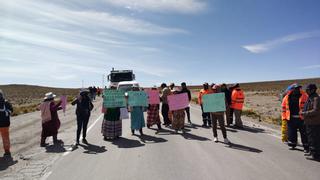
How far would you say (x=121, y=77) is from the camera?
3475cm

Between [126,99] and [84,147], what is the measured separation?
300 centimetres

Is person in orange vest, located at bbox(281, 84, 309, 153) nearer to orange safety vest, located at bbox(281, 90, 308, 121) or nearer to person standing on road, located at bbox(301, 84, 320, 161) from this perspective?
orange safety vest, located at bbox(281, 90, 308, 121)

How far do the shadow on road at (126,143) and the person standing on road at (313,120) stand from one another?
514 centimetres

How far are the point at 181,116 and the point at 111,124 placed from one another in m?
3.08

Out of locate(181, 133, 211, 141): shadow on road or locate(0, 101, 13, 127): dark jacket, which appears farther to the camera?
locate(181, 133, 211, 141): shadow on road

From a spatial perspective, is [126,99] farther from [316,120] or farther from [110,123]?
[316,120]

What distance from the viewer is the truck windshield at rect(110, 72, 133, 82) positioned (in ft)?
114

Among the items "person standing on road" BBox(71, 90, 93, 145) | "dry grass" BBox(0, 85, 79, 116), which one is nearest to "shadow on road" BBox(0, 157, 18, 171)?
"person standing on road" BBox(71, 90, 93, 145)

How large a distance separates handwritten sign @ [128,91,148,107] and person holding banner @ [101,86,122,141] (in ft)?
3.18

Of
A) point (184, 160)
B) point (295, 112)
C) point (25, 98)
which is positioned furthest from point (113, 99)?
point (25, 98)

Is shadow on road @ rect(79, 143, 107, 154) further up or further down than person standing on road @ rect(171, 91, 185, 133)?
further down

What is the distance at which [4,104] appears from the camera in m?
10.4

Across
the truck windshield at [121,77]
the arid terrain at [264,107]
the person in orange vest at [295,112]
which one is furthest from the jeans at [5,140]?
the truck windshield at [121,77]

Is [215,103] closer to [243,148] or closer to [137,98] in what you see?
[243,148]
